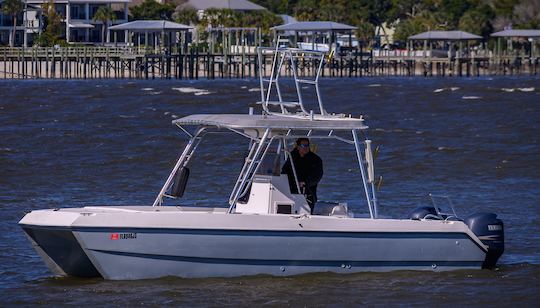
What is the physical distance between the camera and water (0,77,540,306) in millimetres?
15062

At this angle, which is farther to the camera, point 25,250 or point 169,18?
point 169,18

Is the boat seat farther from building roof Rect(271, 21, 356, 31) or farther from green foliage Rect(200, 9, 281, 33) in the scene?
green foliage Rect(200, 9, 281, 33)

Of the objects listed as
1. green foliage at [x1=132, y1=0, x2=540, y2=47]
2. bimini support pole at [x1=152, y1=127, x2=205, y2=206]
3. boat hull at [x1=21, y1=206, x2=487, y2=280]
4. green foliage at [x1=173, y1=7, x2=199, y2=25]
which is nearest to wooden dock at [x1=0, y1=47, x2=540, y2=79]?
green foliage at [x1=173, y1=7, x2=199, y2=25]

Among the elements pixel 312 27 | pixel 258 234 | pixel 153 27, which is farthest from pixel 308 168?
pixel 312 27

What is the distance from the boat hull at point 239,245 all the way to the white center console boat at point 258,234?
0.04 feet

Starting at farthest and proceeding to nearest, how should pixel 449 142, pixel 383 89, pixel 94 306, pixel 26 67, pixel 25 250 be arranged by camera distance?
pixel 26 67 < pixel 383 89 < pixel 449 142 < pixel 25 250 < pixel 94 306

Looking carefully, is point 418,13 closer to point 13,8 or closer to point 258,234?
point 13,8

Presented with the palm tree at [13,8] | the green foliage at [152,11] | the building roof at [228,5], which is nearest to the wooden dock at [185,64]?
the palm tree at [13,8]

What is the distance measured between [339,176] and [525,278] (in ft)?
37.6

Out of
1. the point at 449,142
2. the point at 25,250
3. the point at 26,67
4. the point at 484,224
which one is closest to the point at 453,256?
the point at 484,224

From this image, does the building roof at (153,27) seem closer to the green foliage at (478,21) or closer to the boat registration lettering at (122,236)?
the green foliage at (478,21)

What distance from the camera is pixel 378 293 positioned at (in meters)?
15.1

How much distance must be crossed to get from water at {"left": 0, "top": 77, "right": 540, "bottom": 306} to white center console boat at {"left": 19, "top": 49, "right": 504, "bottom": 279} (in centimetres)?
20

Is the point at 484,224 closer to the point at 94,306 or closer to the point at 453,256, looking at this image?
the point at 453,256
